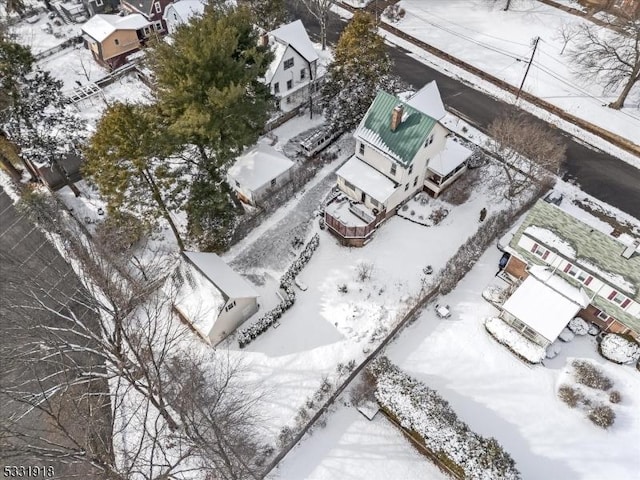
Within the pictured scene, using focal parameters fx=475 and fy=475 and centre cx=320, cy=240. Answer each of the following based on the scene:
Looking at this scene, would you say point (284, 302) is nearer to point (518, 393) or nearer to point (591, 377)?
point (518, 393)

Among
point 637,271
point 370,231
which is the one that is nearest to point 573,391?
point 637,271

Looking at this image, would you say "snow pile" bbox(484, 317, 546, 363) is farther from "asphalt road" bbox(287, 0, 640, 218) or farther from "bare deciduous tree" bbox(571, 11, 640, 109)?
"bare deciduous tree" bbox(571, 11, 640, 109)

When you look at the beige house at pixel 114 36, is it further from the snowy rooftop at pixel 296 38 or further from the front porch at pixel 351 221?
the front porch at pixel 351 221

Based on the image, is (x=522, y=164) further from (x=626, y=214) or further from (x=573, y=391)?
(x=573, y=391)

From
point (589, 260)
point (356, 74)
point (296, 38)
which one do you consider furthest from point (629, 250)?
point (296, 38)

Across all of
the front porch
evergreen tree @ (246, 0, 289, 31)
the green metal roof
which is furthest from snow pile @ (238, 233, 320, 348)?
evergreen tree @ (246, 0, 289, 31)

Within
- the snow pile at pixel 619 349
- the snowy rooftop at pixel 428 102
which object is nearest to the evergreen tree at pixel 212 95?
the snowy rooftop at pixel 428 102

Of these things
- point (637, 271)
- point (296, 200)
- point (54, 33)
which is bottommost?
point (296, 200)
